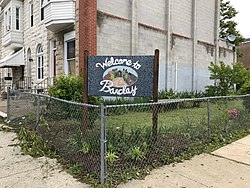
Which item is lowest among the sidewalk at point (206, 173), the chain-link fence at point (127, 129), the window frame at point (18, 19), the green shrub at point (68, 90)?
the sidewalk at point (206, 173)

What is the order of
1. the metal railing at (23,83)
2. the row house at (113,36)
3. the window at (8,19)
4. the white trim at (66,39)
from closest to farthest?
the row house at (113,36), the white trim at (66,39), the metal railing at (23,83), the window at (8,19)

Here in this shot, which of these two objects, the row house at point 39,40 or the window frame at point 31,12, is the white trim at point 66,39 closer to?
the row house at point 39,40

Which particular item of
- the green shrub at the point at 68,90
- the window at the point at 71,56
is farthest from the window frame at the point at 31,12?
the green shrub at the point at 68,90

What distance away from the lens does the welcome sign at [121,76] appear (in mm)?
5277

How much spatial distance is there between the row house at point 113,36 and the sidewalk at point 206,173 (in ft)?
24.2

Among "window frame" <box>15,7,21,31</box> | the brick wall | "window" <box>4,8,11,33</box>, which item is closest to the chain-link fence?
the brick wall

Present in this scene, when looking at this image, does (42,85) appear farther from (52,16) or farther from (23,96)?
(23,96)

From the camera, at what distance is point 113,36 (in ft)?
37.9

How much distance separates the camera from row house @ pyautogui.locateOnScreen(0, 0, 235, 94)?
11.2 m

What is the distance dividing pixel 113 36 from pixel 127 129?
7052 mm

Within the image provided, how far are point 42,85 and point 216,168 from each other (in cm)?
1261

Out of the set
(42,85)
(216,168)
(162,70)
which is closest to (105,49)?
(162,70)

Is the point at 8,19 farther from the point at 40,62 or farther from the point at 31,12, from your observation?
the point at 40,62

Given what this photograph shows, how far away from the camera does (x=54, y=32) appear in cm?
1322
